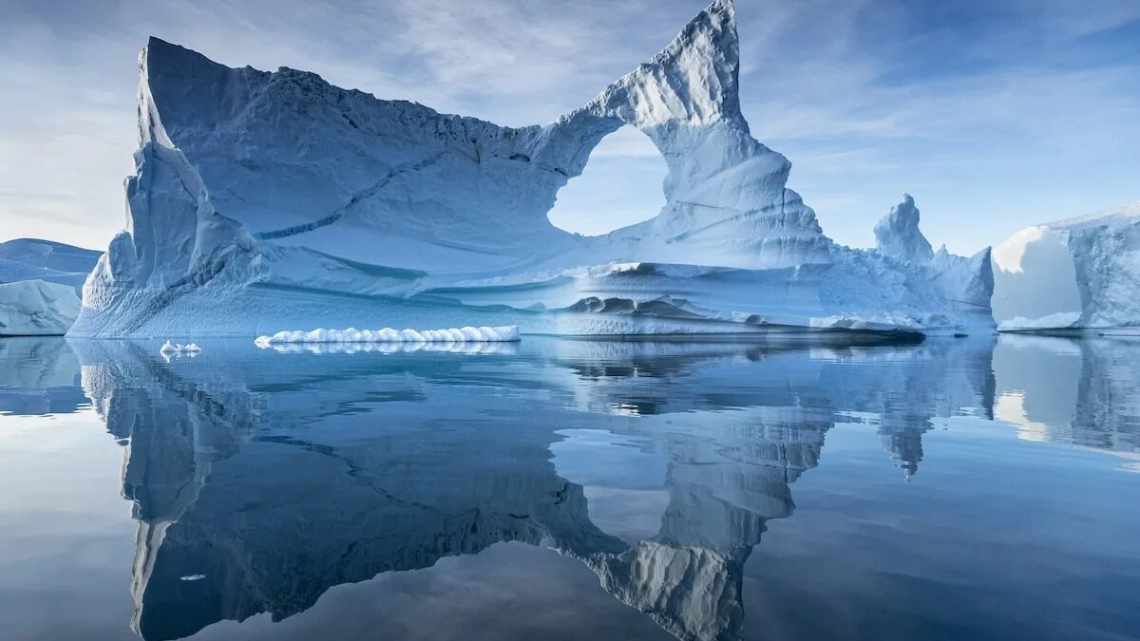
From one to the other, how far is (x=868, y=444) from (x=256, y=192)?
20.5 meters

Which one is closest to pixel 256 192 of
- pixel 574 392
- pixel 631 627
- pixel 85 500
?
pixel 574 392

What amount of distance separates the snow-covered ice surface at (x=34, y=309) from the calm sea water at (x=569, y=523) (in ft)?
108

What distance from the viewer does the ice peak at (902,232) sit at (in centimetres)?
3044

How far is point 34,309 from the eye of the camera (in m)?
32.0

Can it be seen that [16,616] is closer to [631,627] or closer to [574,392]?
[631,627]

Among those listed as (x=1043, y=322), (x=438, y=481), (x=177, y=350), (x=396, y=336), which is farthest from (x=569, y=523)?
(x=1043, y=322)

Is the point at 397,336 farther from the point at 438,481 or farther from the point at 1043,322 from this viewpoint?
A: the point at 1043,322

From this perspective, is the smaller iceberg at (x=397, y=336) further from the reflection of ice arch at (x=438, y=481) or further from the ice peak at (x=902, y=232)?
the ice peak at (x=902, y=232)

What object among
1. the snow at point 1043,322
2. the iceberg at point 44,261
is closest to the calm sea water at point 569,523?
the snow at point 1043,322

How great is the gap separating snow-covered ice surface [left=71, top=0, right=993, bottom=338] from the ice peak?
583cm

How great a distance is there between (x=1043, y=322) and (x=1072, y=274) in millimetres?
6351

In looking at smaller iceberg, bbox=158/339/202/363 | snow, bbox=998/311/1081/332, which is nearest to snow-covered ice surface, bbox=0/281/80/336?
smaller iceberg, bbox=158/339/202/363

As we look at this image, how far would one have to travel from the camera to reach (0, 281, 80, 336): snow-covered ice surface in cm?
3114

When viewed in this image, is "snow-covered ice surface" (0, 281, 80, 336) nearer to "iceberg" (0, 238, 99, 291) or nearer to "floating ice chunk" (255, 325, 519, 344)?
"iceberg" (0, 238, 99, 291)
